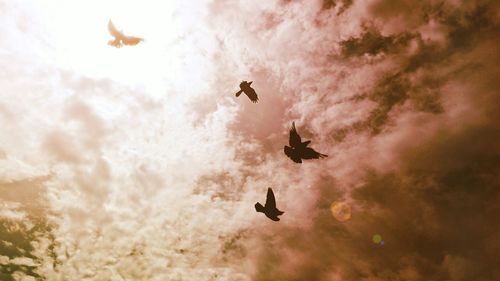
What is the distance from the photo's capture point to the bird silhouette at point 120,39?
29.3 ft

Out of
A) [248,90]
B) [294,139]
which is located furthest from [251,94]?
[294,139]

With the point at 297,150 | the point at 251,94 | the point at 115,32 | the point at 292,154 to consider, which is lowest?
the point at 292,154

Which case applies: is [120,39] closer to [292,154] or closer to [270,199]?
[292,154]

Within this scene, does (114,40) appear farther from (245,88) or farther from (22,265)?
(22,265)

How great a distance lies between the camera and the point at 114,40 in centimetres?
902

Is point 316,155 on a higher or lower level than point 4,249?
lower

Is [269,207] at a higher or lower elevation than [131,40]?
lower

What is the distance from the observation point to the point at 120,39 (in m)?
9.02

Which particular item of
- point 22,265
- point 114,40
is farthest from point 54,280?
point 114,40

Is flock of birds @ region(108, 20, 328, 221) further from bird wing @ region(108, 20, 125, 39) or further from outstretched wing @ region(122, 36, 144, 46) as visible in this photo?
bird wing @ region(108, 20, 125, 39)

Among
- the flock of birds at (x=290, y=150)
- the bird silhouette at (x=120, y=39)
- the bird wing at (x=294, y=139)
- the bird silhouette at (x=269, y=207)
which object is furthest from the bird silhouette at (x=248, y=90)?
the bird silhouette at (x=120, y=39)

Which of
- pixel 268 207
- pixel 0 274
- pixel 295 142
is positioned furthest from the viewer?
pixel 0 274

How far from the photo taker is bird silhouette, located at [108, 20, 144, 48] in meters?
8.93

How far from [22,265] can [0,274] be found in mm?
1987
